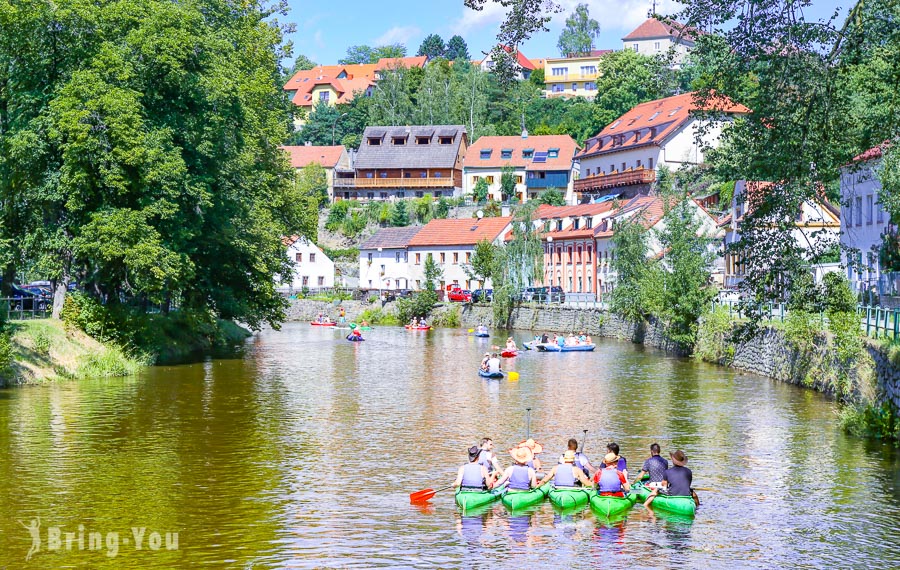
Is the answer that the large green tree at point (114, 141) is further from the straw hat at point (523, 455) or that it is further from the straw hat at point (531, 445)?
the straw hat at point (523, 455)

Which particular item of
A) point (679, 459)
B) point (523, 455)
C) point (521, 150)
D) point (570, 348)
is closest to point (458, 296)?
point (521, 150)

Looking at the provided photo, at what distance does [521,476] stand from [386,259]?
102592 mm

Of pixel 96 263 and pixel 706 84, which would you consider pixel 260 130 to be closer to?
pixel 96 263

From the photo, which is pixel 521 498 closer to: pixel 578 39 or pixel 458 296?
pixel 458 296

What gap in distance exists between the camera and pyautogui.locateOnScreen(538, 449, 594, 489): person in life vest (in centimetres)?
2397

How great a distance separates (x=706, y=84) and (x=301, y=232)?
5021cm

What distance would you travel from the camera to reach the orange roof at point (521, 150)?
136750 millimetres

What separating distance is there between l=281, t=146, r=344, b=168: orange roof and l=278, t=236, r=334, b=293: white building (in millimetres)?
27539

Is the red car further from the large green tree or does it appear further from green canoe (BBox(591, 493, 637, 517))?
green canoe (BBox(591, 493, 637, 517))

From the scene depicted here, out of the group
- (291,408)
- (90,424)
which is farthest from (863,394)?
(90,424)

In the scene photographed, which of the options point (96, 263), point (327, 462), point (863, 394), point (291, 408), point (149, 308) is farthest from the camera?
point (149, 308)

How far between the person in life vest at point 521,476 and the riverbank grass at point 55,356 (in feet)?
77.7

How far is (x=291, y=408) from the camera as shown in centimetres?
3853

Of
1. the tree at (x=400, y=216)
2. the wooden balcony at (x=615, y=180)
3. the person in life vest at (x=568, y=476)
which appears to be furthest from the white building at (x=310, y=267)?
the person in life vest at (x=568, y=476)
